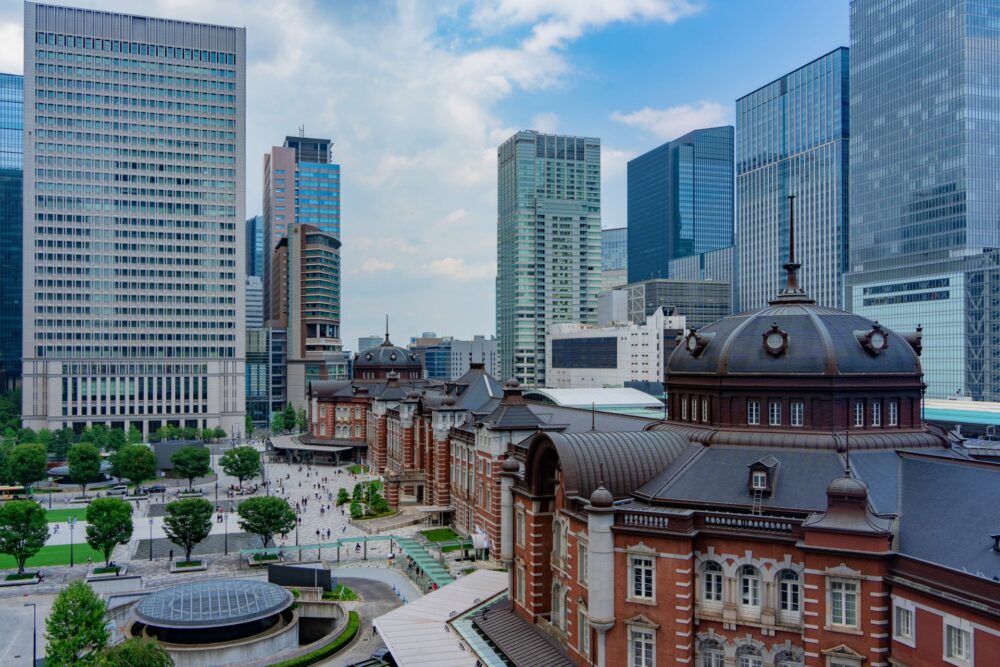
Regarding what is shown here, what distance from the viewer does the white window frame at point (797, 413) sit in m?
45.2

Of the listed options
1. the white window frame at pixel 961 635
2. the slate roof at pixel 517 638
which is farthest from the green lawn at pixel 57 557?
the white window frame at pixel 961 635

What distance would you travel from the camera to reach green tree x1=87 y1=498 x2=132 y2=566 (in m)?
71.2

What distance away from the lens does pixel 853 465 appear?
42594 millimetres

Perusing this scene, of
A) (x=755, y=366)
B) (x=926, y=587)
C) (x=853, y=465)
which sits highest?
(x=755, y=366)

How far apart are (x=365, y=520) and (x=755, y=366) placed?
5947cm

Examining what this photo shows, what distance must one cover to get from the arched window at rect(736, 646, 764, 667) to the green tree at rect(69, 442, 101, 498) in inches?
3796

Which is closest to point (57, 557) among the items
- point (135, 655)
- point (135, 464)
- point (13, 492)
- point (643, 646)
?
point (135, 464)

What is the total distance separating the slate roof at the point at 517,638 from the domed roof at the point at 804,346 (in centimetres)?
1853

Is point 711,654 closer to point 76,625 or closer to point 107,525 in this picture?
point 76,625

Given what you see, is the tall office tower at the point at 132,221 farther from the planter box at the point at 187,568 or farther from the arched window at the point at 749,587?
the arched window at the point at 749,587

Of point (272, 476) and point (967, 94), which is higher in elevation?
point (967, 94)

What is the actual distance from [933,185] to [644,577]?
485 ft

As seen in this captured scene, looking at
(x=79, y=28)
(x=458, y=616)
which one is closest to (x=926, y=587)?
(x=458, y=616)

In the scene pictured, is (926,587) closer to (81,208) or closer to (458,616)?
(458,616)
